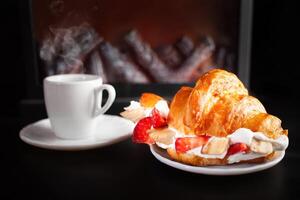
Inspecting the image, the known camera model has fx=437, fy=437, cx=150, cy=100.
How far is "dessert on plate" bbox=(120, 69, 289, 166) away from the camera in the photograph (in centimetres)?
47

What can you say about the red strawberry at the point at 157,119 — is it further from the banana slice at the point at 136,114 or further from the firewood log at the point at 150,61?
the firewood log at the point at 150,61

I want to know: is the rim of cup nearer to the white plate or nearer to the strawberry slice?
the strawberry slice

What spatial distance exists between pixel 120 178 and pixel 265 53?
0.75m

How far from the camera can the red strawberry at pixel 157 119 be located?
0.54m

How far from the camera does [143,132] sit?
528 millimetres

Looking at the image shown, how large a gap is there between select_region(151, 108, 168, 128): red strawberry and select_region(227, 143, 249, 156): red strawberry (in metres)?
0.10

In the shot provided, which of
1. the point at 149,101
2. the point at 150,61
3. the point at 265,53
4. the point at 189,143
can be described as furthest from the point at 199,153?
the point at 265,53

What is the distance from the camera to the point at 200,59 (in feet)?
3.60

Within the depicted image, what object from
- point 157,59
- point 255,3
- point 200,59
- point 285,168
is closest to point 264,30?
point 255,3

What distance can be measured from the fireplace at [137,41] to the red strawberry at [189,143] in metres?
0.59

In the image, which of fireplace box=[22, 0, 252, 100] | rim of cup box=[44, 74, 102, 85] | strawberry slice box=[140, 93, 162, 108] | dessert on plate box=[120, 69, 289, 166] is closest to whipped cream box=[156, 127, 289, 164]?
dessert on plate box=[120, 69, 289, 166]

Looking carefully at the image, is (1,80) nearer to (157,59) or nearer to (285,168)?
(157,59)

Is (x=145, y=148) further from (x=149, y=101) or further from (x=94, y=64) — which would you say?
(x=94, y=64)

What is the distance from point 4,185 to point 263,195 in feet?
0.95
